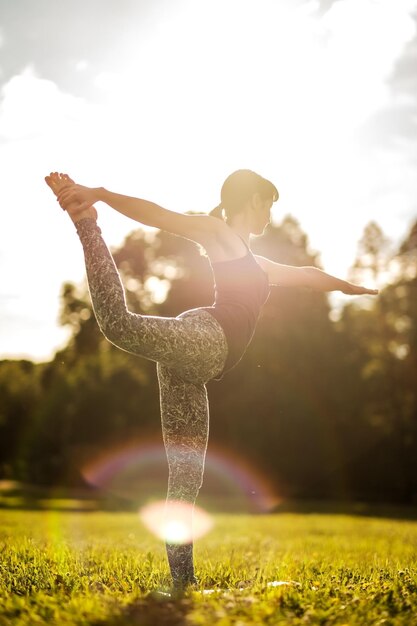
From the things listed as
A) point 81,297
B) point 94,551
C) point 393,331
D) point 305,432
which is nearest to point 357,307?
point 393,331

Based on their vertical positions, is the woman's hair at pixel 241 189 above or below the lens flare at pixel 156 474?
below

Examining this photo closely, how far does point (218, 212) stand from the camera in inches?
193

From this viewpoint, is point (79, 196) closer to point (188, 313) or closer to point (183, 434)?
point (188, 313)

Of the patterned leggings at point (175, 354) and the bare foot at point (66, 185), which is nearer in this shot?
the patterned leggings at point (175, 354)

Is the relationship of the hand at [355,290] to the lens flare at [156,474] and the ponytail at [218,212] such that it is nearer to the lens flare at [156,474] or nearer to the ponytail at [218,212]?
the ponytail at [218,212]

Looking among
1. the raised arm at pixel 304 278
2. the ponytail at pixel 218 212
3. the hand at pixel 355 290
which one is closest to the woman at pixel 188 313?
the ponytail at pixel 218 212

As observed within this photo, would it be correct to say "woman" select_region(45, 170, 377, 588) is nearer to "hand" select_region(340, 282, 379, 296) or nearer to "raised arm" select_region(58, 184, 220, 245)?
"raised arm" select_region(58, 184, 220, 245)

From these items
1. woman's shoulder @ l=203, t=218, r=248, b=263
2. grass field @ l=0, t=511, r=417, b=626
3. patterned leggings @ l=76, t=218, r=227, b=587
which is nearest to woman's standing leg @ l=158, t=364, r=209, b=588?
patterned leggings @ l=76, t=218, r=227, b=587

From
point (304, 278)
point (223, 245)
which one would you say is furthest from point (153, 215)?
point (304, 278)

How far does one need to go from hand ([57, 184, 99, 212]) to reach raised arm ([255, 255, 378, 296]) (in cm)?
155

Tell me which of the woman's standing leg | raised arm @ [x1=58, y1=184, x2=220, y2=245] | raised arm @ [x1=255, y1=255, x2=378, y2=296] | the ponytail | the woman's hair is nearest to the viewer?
raised arm @ [x1=58, y1=184, x2=220, y2=245]

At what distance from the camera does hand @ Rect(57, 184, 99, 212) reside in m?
4.50

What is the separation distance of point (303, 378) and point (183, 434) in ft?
106

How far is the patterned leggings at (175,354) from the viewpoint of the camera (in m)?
4.13
